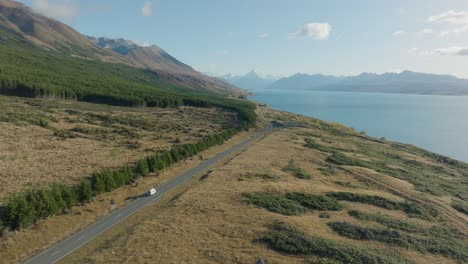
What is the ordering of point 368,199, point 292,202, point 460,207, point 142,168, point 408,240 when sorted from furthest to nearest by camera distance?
point 142,168
point 460,207
point 368,199
point 292,202
point 408,240

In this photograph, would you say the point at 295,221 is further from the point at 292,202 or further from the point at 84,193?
the point at 84,193

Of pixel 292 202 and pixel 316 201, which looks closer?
pixel 292 202

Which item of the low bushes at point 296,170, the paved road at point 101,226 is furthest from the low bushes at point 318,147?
the paved road at point 101,226

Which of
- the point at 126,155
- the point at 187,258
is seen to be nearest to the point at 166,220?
the point at 187,258

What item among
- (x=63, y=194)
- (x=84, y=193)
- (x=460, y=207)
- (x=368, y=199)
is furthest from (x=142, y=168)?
(x=460, y=207)

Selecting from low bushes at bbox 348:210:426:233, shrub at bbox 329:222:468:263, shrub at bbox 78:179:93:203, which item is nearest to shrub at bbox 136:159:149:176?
shrub at bbox 78:179:93:203

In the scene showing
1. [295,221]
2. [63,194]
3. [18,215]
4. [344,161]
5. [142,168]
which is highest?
[63,194]

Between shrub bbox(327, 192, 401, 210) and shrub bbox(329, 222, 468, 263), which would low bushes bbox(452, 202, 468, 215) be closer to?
shrub bbox(327, 192, 401, 210)

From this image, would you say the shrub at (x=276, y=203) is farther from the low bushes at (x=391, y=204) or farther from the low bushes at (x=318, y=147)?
the low bushes at (x=318, y=147)
